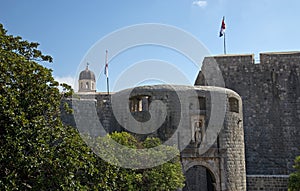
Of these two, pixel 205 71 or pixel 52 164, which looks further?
pixel 205 71

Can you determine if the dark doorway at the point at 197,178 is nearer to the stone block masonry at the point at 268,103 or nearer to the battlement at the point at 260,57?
the stone block masonry at the point at 268,103

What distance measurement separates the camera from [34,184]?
30.8 ft

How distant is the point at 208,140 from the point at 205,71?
882cm

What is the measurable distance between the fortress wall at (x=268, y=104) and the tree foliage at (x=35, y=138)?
1429 centimetres

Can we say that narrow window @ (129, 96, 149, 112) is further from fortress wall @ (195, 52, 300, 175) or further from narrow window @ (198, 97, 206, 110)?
fortress wall @ (195, 52, 300, 175)

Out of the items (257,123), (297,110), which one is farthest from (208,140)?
(297,110)

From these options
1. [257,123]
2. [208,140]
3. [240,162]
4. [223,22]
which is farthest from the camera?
[223,22]

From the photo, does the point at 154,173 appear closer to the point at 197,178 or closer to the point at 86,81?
the point at 197,178

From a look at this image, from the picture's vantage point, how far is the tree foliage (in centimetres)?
910

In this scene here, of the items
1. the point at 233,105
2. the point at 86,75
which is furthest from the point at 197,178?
the point at 86,75

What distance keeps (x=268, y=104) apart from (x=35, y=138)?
17.9 metres

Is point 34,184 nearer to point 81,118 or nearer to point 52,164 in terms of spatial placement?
point 52,164

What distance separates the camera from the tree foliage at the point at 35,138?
9.10 meters

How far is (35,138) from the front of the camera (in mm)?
9391
